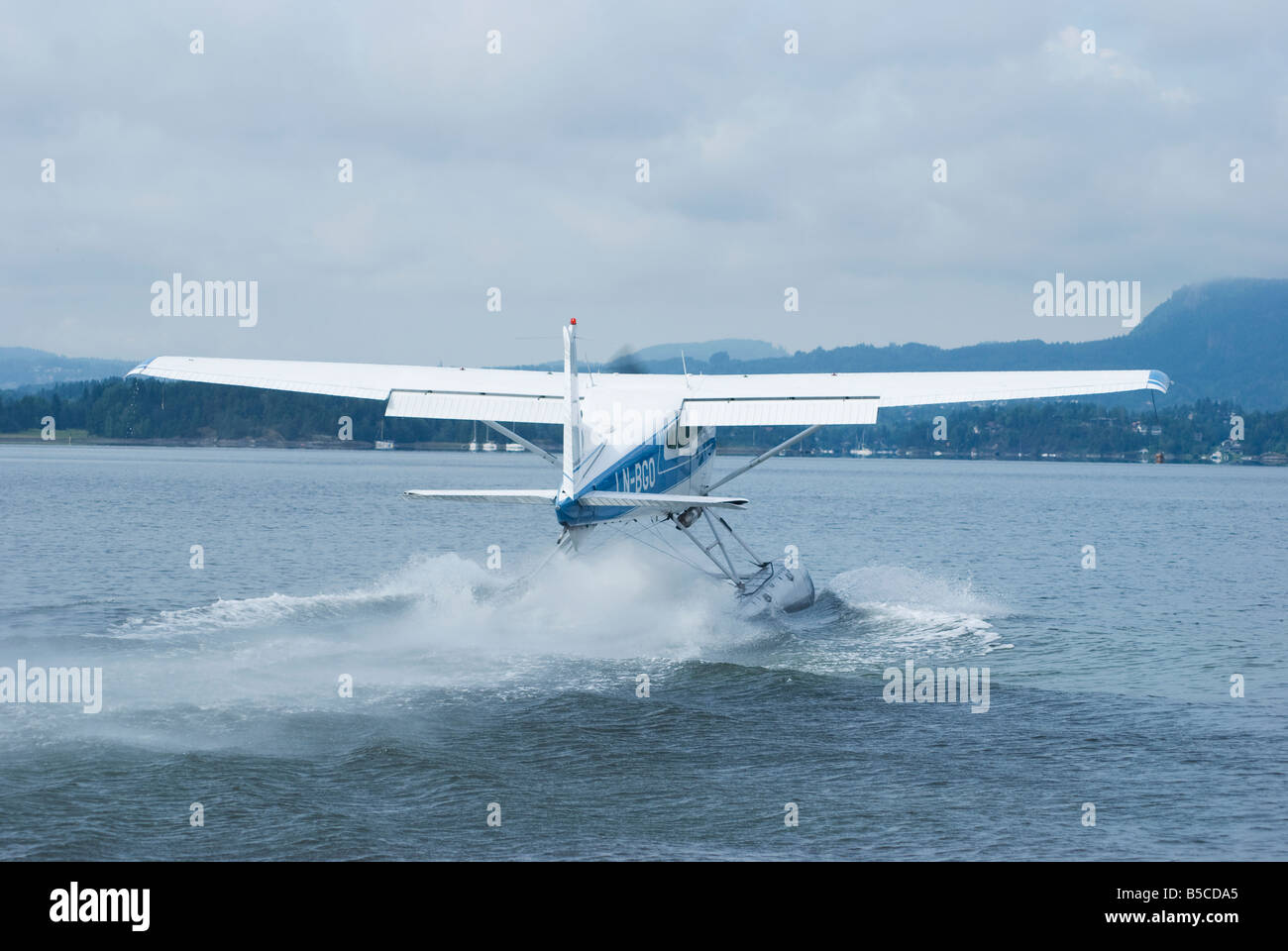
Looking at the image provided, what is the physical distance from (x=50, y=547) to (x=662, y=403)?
1669 cm

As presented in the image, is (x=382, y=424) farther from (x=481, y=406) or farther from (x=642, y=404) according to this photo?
(x=642, y=404)

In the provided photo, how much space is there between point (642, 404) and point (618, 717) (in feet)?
20.0

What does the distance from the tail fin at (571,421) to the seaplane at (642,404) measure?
0.06 ft

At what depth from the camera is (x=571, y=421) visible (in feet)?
46.1

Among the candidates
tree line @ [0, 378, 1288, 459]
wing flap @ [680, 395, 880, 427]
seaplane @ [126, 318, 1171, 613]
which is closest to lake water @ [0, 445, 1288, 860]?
seaplane @ [126, 318, 1171, 613]

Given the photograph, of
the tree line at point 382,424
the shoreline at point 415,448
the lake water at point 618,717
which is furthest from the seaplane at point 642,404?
the shoreline at point 415,448

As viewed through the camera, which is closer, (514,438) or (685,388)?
(514,438)

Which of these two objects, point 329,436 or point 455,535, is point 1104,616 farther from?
point 329,436

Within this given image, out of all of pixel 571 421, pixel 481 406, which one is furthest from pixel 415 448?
pixel 571 421

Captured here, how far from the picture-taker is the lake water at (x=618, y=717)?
26.2 feet

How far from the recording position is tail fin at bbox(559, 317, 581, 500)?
1400cm

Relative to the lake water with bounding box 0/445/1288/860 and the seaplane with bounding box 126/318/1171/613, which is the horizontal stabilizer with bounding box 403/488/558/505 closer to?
the seaplane with bounding box 126/318/1171/613

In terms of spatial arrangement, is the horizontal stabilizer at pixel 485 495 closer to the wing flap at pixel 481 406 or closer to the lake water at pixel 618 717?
the lake water at pixel 618 717

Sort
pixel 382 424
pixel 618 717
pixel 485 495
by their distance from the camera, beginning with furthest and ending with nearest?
pixel 382 424 < pixel 485 495 < pixel 618 717
